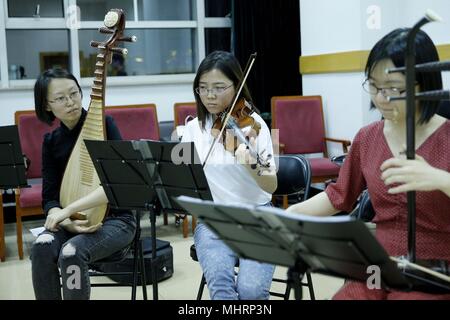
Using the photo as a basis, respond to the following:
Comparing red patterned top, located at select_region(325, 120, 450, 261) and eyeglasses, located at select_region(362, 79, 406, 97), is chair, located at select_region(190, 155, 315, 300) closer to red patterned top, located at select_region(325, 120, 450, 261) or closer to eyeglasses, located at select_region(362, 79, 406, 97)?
red patterned top, located at select_region(325, 120, 450, 261)

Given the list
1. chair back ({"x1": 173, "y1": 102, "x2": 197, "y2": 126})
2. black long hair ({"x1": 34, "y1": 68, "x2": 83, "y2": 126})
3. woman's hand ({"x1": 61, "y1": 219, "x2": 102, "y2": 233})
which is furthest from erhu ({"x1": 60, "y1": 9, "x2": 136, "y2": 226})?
chair back ({"x1": 173, "y1": 102, "x2": 197, "y2": 126})

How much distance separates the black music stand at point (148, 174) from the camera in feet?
5.65

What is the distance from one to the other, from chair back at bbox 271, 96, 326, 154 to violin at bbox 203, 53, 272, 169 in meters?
2.11

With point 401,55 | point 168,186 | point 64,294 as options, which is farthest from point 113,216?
point 401,55

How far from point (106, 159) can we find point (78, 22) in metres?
3.04

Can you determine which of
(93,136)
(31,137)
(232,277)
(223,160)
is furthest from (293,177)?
(31,137)

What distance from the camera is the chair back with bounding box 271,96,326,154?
13.9ft

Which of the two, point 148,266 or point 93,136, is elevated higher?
point 93,136

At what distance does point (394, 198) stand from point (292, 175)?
0.81 meters

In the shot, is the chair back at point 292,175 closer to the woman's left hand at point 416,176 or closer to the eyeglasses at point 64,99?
the eyeglasses at point 64,99

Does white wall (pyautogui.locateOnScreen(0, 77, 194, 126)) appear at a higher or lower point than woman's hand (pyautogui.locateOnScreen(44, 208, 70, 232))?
higher

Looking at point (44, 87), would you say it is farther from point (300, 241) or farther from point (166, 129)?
point (166, 129)

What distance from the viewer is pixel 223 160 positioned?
6.84ft

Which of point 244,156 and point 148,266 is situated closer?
point 244,156
